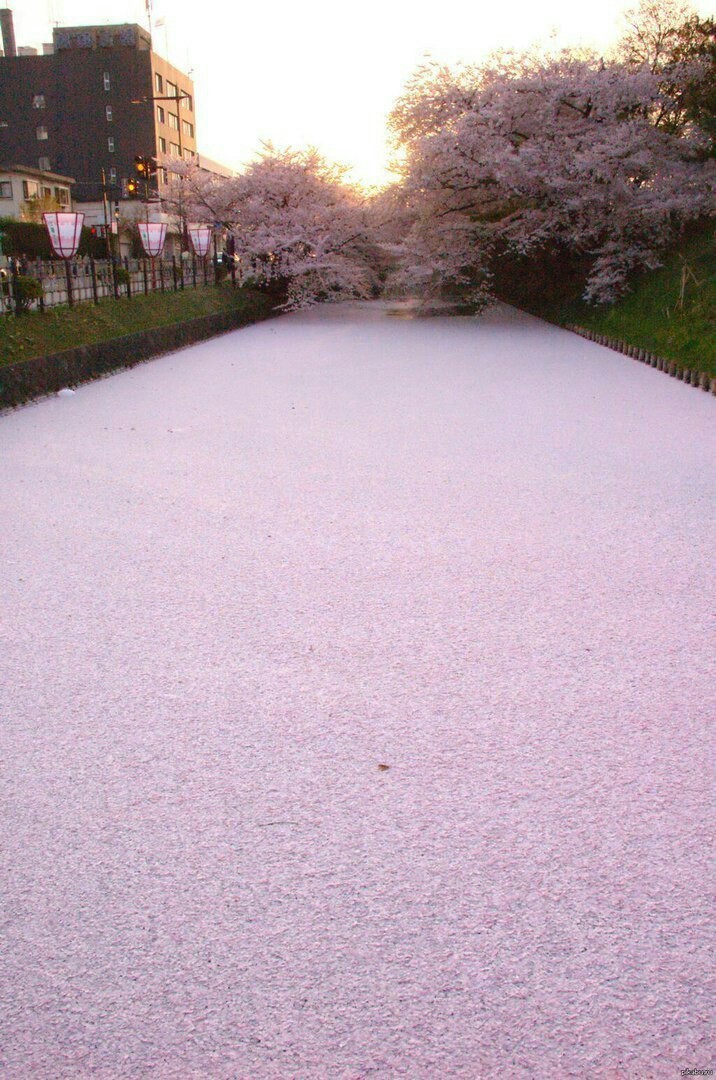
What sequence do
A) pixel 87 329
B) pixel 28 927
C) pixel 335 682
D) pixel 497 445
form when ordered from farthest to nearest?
1. pixel 87 329
2. pixel 497 445
3. pixel 335 682
4. pixel 28 927

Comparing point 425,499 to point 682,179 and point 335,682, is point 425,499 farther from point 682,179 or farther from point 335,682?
point 682,179

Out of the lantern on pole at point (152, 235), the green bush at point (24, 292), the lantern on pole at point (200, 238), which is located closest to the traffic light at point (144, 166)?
the lantern on pole at point (200, 238)

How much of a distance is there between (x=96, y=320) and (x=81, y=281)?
7.89 metres

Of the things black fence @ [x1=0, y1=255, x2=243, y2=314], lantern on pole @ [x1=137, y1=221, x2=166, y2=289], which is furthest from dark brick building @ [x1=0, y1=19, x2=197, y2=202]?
lantern on pole @ [x1=137, y1=221, x2=166, y2=289]

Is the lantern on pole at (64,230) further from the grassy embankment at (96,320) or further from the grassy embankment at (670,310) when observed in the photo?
the grassy embankment at (670,310)

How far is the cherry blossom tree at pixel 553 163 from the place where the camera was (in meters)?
19.7

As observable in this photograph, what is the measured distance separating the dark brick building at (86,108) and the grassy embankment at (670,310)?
43383 mm

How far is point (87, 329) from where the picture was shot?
13430 millimetres

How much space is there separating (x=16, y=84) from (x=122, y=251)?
43.0 ft

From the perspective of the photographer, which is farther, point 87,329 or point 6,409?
point 87,329

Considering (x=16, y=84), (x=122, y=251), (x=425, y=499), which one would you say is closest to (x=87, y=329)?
(x=425, y=499)

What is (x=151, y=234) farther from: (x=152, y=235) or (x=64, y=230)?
(x=64, y=230)

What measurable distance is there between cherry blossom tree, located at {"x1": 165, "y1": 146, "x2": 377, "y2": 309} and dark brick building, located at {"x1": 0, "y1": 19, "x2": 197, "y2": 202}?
32.6 meters

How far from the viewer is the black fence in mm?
12586
